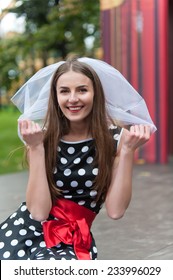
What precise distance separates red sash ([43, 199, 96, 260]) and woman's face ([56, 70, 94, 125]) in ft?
1.40

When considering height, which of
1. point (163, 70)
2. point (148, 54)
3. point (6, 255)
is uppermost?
point (6, 255)

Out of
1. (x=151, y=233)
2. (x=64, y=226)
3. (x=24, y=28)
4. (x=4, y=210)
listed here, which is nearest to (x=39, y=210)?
(x=64, y=226)

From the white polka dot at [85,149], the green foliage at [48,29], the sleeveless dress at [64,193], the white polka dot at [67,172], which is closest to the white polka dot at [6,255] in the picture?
the sleeveless dress at [64,193]

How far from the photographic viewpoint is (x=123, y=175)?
2.66m

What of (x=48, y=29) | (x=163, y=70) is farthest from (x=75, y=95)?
(x=48, y=29)

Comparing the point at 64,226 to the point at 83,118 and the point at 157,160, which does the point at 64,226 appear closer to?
the point at 83,118

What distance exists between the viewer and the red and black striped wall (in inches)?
360

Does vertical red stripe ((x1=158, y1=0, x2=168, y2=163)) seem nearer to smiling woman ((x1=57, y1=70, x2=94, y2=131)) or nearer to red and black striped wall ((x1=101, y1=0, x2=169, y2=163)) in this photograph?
red and black striped wall ((x1=101, y1=0, x2=169, y2=163))

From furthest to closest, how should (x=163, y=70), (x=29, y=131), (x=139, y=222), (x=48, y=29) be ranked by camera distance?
(x=48, y=29), (x=163, y=70), (x=139, y=222), (x=29, y=131)

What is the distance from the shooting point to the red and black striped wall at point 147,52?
9.14 metres

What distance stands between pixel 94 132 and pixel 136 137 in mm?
274

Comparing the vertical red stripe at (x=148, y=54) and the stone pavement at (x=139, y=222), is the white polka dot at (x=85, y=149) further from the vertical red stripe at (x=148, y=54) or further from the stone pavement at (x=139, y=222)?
the vertical red stripe at (x=148, y=54)

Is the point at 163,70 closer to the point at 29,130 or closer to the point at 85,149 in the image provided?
the point at 85,149
